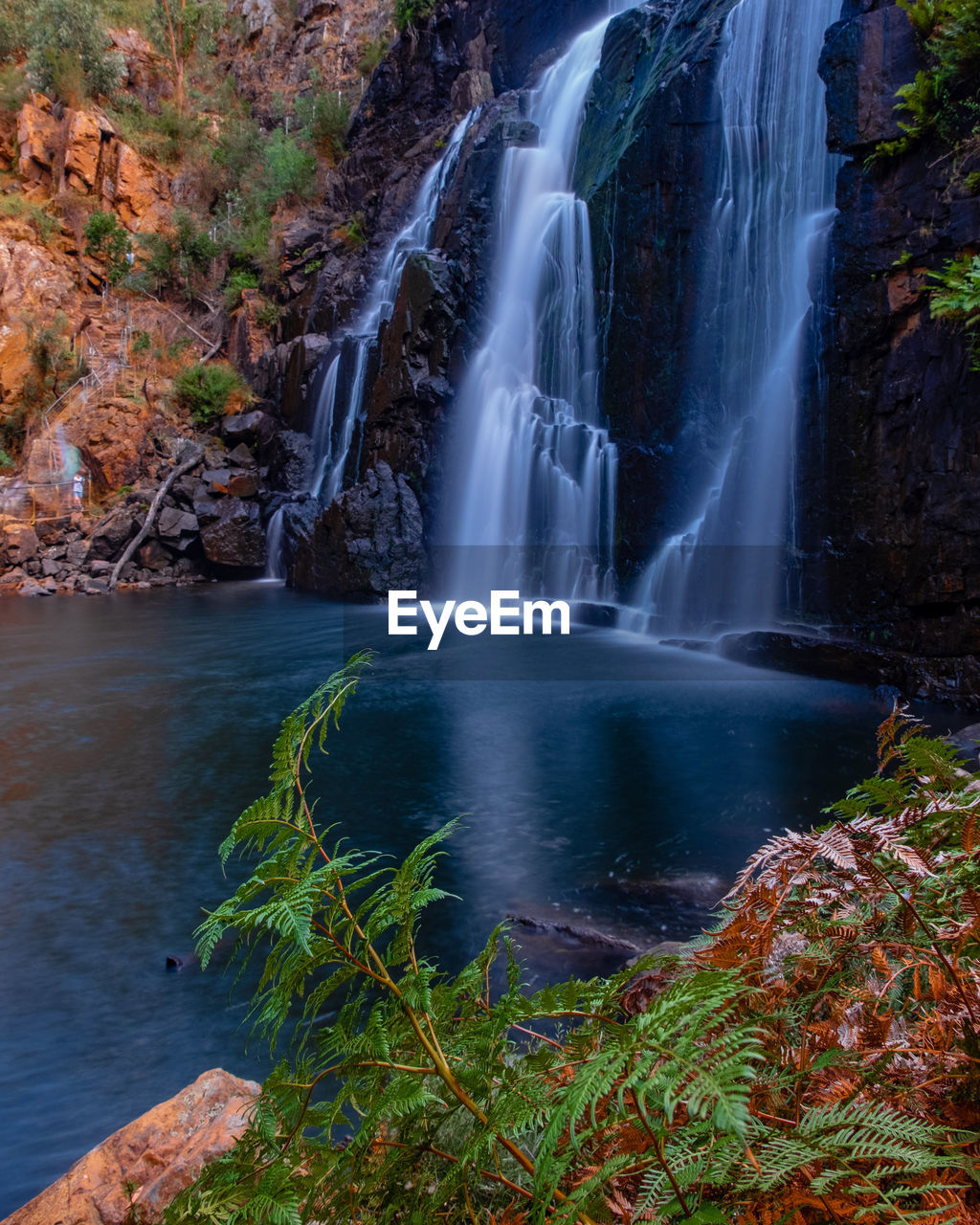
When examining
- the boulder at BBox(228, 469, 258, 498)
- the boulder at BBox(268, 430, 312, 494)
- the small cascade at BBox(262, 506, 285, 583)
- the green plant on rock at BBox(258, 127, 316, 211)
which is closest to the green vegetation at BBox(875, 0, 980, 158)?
the boulder at BBox(268, 430, 312, 494)

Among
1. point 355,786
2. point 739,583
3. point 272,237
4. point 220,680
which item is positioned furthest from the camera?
point 272,237

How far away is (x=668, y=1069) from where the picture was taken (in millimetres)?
715

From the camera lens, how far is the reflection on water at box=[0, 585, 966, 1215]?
3816mm

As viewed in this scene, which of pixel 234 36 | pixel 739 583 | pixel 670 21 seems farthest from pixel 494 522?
pixel 234 36

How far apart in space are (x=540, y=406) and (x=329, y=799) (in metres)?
13.0

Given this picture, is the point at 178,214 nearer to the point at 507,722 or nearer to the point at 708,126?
the point at 708,126

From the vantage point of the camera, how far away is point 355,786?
23.8 ft

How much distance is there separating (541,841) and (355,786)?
2.10 m

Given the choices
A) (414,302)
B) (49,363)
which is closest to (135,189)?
(49,363)

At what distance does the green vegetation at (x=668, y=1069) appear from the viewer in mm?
786

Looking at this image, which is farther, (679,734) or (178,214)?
(178,214)

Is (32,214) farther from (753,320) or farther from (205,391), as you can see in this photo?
(753,320)

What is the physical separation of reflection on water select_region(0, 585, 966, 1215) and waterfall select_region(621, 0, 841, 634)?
1885 millimetres
